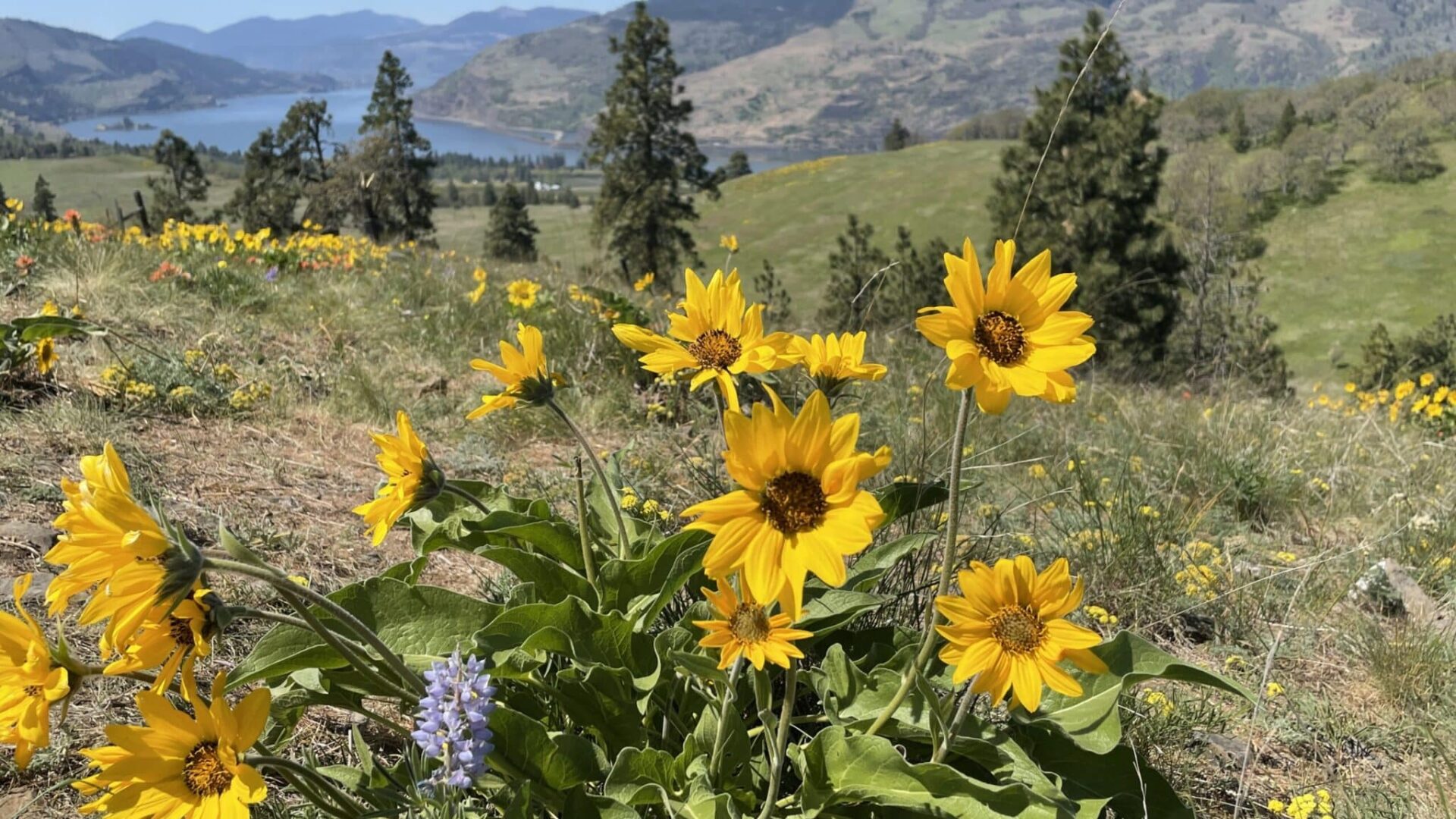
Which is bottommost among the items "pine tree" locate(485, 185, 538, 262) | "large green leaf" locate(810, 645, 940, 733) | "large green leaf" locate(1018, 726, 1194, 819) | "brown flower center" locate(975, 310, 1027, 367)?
"pine tree" locate(485, 185, 538, 262)

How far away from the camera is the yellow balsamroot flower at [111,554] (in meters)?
1.13

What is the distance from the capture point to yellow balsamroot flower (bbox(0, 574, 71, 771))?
3.98 ft

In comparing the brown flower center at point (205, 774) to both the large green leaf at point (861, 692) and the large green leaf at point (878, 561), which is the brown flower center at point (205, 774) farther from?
the large green leaf at point (878, 561)

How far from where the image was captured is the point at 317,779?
1.32 m

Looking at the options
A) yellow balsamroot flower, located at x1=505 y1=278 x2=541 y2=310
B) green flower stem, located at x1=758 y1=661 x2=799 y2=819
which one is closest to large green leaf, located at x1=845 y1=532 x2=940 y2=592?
green flower stem, located at x1=758 y1=661 x2=799 y2=819

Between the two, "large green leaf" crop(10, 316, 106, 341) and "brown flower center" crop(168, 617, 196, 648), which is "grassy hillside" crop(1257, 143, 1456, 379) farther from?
"brown flower center" crop(168, 617, 196, 648)

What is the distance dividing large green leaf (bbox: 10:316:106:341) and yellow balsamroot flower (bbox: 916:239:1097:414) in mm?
3390

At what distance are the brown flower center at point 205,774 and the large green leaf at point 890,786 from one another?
0.89 m

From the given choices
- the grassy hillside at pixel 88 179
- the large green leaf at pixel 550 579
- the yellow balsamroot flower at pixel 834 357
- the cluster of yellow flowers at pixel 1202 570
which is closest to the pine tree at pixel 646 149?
the cluster of yellow flowers at pixel 1202 570

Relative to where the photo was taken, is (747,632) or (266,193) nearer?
(747,632)

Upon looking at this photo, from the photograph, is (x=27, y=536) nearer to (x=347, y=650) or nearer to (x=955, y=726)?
(x=347, y=650)

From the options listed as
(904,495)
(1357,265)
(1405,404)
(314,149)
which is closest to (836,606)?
(904,495)

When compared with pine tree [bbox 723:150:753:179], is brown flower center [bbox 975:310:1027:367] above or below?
above

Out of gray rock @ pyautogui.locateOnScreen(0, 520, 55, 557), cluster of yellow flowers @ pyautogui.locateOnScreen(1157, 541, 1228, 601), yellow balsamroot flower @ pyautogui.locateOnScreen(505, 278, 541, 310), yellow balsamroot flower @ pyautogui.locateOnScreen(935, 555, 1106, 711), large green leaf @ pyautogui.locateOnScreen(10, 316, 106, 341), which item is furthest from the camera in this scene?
yellow balsamroot flower @ pyautogui.locateOnScreen(505, 278, 541, 310)
